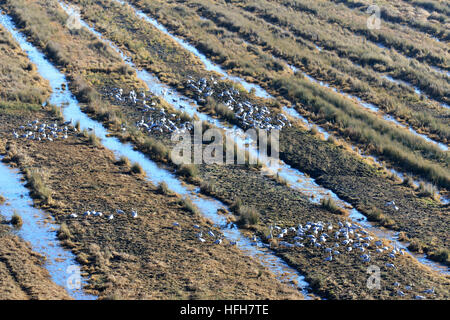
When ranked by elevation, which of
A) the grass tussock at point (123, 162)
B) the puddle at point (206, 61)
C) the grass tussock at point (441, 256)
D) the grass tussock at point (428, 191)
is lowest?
the grass tussock at point (441, 256)

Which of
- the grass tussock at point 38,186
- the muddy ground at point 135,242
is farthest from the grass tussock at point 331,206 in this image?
the grass tussock at point 38,186

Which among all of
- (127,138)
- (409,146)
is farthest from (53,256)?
(409,146)

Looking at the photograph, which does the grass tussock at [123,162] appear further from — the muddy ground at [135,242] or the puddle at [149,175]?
the puddle at [149,175]

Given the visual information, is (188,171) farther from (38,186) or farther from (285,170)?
(38,186)

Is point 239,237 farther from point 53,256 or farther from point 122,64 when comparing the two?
point 122,64

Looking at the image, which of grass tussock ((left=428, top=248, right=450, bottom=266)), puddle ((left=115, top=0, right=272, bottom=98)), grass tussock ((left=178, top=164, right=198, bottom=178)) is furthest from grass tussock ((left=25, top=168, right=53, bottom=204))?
puddle ((left=115, top=0, right=272, bottom=98))

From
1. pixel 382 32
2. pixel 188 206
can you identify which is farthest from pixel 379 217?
pixel 382 32
